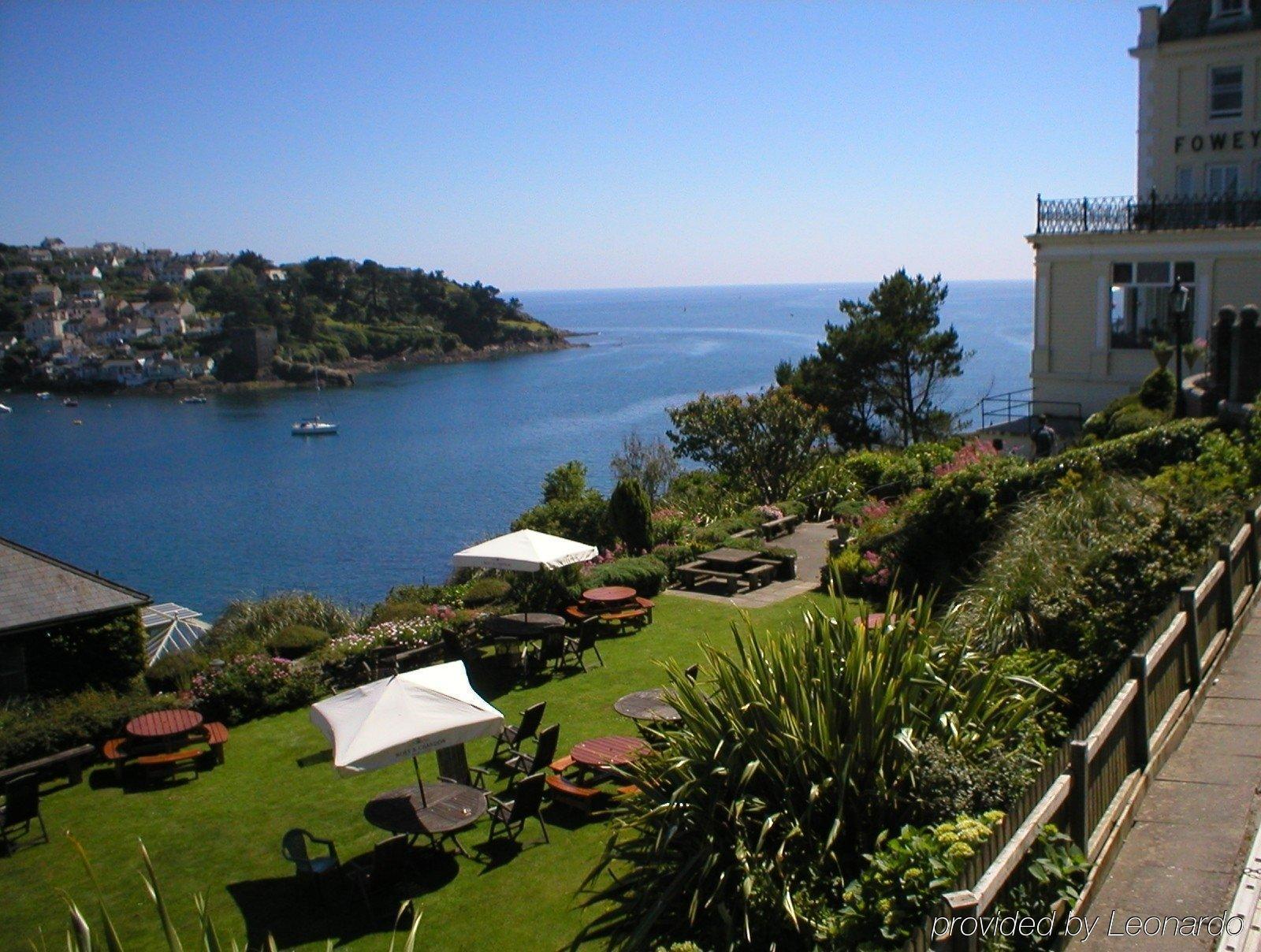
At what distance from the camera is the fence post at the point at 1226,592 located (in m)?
9.25

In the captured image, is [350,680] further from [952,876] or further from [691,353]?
[691,353]

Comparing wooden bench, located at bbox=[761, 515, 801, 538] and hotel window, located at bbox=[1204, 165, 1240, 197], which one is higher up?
hotel window, located at bbox=[1204, 165, 1240, 197]

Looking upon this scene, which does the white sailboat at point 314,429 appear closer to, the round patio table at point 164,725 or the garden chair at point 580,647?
the garden chair at point 580,647

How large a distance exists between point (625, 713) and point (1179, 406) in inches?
530

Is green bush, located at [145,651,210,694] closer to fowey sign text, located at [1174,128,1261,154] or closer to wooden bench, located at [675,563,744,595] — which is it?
wooden bench, located at [675,563,744,595]

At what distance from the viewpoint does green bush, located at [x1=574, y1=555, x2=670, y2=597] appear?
18.2 m

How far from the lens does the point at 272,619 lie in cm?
2100

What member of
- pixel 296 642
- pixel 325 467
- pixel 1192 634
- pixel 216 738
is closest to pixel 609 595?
pixel 296 642

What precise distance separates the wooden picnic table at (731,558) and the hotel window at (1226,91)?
798 inches

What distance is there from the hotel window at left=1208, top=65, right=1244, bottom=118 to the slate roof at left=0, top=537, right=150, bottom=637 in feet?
94.6

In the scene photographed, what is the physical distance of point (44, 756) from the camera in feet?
43.4

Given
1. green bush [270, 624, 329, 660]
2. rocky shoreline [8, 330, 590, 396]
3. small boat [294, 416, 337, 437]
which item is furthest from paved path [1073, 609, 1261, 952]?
rocky shoreline [8, 330, 590, 396]

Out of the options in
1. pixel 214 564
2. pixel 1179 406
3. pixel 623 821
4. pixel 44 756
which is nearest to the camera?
pixel 623 821

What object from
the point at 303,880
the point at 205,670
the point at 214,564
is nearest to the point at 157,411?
the point at 214,564
